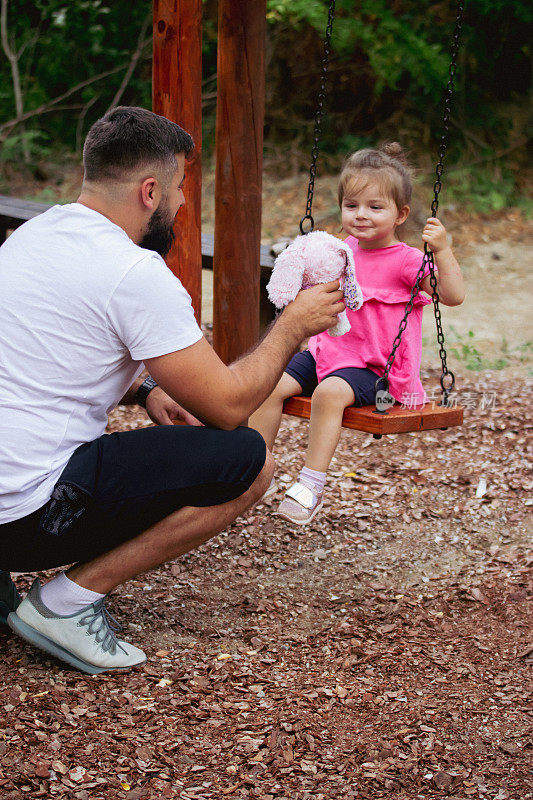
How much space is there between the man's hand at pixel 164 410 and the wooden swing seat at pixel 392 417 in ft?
1.66

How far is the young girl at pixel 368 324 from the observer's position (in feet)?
11.3

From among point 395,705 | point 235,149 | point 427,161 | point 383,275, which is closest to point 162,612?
point 395,705

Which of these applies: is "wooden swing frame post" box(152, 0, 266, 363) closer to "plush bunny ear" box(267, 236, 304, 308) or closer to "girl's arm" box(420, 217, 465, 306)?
"plush bunny ear" box(267, 236, 304, 308)

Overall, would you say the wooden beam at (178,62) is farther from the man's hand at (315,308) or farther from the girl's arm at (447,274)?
the girl's arm at (447,274)

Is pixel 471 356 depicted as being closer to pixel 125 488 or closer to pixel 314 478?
pixel 314 478

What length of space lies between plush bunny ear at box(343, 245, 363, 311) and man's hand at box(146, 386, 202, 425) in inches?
28.2

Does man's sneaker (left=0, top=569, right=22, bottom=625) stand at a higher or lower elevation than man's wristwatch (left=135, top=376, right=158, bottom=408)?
lower

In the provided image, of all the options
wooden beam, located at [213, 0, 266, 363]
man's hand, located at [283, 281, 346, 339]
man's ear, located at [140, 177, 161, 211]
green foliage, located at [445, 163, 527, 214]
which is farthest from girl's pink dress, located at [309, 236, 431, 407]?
green foliage, located at [445, 163, 527, 214]

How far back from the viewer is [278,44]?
11641 millimetres

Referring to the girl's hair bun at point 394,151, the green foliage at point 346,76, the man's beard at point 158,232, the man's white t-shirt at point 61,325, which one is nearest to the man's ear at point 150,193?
the man's beard at point 158,232

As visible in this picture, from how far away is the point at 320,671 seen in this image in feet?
10.2

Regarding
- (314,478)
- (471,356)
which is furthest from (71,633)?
(471,356)

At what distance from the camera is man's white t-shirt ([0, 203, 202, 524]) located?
2.56 metres

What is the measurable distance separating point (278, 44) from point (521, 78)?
126 inches
